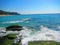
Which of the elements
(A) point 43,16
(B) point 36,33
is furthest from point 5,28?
(A) point 43,16

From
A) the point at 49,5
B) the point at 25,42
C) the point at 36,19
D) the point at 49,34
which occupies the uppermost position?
the point at 49,5

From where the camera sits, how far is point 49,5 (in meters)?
2.06

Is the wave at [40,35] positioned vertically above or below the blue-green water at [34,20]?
below

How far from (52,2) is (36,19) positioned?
1.52 ft

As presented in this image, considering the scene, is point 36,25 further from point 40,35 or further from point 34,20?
point 40,35

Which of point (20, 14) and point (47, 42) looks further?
point (20, 14)

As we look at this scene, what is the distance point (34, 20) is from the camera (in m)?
2.03

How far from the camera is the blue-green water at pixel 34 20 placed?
2012 millimetres

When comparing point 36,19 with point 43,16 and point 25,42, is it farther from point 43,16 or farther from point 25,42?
point 25,42

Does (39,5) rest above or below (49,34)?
above

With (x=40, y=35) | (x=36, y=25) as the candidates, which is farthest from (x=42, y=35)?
(x=36, y=25)

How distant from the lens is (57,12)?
80.5 inches

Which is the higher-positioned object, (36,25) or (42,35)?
(36,25)

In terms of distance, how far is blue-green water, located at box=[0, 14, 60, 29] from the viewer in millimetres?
2012
